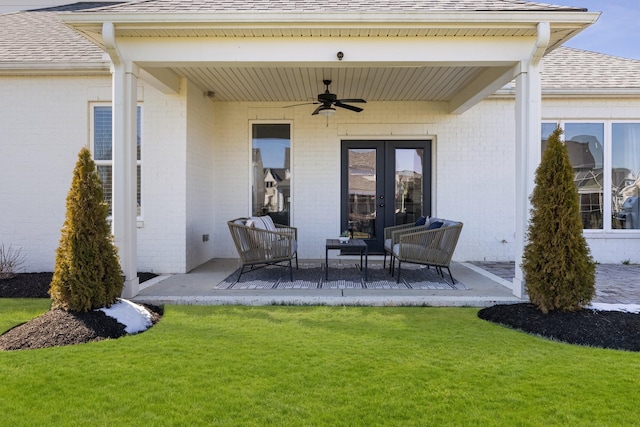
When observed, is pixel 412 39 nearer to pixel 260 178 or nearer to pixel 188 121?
pixel 188 121

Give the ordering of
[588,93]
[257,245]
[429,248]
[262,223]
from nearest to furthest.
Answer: [429,248], [257,245], [262,223], [588,93]

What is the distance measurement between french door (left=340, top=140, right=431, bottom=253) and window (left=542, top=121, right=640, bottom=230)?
92.2 inches

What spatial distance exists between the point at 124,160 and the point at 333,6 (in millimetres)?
2963

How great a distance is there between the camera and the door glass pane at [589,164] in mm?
7605

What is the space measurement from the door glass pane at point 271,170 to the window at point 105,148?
6.98 feet

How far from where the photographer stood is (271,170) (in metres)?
8.02

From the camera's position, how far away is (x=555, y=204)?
404 centimetres

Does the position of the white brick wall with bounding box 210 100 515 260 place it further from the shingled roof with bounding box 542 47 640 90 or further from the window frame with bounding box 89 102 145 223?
the window frame with bounding box 89 102 145 223

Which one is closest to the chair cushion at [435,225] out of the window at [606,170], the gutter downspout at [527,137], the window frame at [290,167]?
the gutter downspout at [527,137]

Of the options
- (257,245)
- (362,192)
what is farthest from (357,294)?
(362,192)

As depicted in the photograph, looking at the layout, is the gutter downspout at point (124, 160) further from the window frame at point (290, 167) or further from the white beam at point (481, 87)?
the white beam at point (481, 87)

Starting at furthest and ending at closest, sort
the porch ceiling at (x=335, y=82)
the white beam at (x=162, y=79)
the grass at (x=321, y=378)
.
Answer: the porch ceiling at (x=335, y=82) < the white beam at (x=162, y=79) < the grass at (x=321, y=378)

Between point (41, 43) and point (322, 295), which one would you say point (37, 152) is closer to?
point (41, 43)

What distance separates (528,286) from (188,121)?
17.3ft
